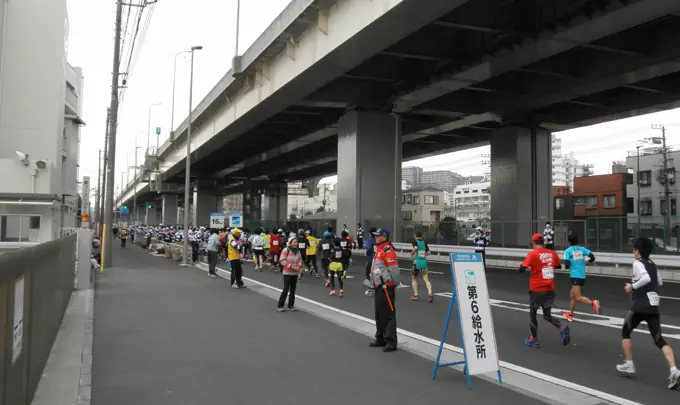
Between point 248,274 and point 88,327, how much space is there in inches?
462

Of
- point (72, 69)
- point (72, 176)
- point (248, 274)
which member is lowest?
point (248, 274)

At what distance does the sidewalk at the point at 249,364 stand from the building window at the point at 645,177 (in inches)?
1951

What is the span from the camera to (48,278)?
24.7 feet

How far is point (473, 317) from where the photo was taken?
6410mm

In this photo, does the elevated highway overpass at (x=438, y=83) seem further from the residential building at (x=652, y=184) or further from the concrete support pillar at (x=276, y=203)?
the concrete support pillar at (x=276, y=203)

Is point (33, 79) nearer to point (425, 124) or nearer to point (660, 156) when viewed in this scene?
point (425, 124)

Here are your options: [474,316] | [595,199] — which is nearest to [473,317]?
[474,316]

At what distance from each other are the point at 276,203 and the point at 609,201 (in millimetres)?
42254

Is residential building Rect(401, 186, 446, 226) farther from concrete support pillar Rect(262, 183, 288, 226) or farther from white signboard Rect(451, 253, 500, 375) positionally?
white signboard Rect(451, 253, 500, 375)

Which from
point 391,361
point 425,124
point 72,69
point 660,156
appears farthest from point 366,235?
point 660,156

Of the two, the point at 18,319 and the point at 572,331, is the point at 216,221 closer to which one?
the point at 572,331

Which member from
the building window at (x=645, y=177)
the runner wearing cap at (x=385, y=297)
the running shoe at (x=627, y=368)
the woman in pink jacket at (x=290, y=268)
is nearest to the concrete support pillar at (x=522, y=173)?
the building window at (x=645, y=177)

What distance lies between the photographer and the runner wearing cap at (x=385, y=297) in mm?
8117

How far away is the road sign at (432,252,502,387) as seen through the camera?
621cm
